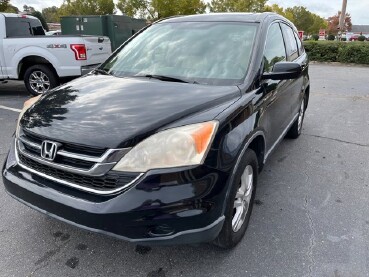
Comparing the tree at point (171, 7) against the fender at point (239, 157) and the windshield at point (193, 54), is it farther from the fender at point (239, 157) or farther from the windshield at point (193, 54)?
the fender at point (239, 157)

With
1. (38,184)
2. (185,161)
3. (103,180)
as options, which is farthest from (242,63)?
(38,184)

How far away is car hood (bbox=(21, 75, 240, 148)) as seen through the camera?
6.66 ft

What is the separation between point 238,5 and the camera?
93.6 feet

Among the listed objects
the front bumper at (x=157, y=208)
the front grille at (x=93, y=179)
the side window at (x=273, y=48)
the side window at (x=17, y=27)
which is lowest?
the front bumper at (x=157, y=208)

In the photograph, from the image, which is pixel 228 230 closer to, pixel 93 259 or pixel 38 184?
pixel 93 259

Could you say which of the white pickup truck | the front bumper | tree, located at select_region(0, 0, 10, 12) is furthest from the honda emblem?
tree, located at select_region(0, 0, 10, 12)

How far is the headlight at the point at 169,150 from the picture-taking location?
1.94 m

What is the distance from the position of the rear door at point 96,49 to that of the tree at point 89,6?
2414cm

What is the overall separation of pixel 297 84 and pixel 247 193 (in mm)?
2179

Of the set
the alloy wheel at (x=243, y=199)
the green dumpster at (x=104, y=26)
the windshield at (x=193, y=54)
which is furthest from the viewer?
the green dumpster at (x=104, y=26)

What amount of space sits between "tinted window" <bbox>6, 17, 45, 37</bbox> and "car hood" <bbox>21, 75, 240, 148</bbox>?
6.01m

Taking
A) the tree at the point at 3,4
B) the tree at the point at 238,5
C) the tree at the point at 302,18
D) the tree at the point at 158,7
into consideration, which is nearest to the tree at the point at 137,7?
the tree at the point at 158,7

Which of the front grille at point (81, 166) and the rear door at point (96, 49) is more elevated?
the rear door at point (96, 49)

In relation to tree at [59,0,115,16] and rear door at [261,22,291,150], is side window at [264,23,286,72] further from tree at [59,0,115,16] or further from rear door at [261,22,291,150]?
tree at [59,0,115,16]
